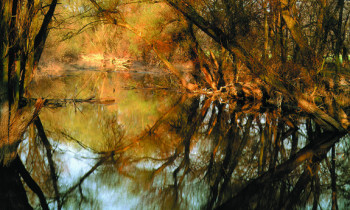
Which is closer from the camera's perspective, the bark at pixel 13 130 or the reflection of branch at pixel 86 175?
the reflection of branch at pixel 86 175

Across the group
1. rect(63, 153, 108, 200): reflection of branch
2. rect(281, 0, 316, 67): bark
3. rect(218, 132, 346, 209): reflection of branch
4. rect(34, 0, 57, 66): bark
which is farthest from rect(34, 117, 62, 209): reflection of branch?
rect(281, 0, 316, 67): bark

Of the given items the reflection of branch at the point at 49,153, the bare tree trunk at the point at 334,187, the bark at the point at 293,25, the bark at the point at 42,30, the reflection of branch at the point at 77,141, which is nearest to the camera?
the bare tree trunk at the point at 334,187

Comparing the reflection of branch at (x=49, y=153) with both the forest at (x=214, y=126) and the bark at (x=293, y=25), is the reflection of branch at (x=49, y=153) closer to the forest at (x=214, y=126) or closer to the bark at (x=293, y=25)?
the forest at (x=214, y=126)

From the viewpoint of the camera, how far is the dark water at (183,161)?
16.7 ft

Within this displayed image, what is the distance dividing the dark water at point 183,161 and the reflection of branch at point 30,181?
0.25ft

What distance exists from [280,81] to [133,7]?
21680 mm

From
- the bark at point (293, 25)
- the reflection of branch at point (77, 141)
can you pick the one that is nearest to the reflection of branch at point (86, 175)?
the reflection of branch at point (77, 141)

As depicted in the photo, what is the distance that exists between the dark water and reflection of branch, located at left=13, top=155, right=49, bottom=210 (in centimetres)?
8

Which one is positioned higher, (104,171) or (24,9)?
(24,9)

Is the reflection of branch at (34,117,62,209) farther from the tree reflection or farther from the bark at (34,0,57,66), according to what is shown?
the bark at (34,0,57,66)

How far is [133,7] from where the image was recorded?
98.4 feet

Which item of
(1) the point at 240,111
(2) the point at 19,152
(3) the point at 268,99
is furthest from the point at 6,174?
(3) the point at 268,99

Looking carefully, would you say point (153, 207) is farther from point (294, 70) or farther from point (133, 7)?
point (133, 7)

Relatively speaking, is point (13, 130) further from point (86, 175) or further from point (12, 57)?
point (86, 175)
